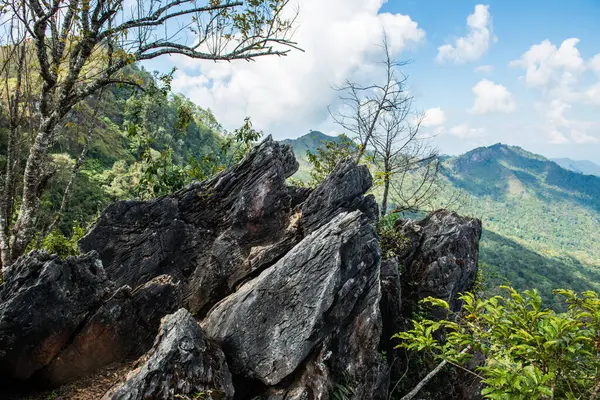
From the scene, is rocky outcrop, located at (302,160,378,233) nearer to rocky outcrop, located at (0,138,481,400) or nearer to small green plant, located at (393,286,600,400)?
rocky outcrop, located at (0,138,481,400)

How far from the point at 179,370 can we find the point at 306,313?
3041 mm

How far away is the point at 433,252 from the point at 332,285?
6.71 metres

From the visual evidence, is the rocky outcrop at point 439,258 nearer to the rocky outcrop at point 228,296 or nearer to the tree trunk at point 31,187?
the rocky outcrop at point 228,296

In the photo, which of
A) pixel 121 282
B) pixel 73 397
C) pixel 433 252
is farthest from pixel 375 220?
pixel 73 397

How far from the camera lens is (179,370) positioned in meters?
6.57

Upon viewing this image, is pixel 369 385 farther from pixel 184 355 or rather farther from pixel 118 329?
pixel 118 329

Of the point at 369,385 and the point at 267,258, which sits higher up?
the point at 267,258

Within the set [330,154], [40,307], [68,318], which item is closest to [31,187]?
[40,307]

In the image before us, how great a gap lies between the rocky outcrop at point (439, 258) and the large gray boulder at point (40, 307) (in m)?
10.4

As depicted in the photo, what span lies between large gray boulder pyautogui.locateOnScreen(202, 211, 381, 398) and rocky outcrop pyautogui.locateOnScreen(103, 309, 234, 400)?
850 millimetres

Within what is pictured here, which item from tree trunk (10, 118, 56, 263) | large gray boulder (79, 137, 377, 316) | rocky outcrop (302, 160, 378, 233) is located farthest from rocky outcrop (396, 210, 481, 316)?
tree trunk (10, 118, 56, 263)

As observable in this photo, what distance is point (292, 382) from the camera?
7.75 meters

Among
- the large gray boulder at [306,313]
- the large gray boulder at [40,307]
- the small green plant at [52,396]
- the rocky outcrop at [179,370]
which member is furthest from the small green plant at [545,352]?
the large gray boulder at [40,307]

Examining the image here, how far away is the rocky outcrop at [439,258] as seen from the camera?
1264cm
